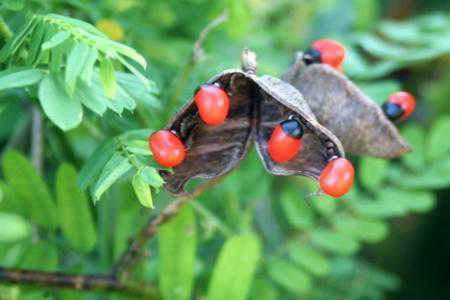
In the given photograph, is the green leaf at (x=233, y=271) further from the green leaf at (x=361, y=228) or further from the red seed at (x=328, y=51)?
the green leaf at (x=361, y=228)

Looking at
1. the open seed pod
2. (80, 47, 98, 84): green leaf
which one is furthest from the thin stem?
the open seed pod

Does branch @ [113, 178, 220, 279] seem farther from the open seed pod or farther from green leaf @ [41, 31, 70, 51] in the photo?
green leaf @ [41, 31, 70, 51]

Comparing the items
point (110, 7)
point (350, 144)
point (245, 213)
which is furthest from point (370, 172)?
point (110, 7)

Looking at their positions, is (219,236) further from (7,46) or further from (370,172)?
(7,46)

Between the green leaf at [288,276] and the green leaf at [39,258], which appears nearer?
the green leaf at [39,258]

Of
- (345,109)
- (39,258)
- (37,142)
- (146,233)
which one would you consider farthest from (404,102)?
(37,142)

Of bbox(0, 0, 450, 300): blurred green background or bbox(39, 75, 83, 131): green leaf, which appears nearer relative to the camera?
bbox(39, 75, 83, 131): green leaf

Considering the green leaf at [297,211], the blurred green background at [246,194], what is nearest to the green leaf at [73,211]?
the blurred green background at [246,194]
